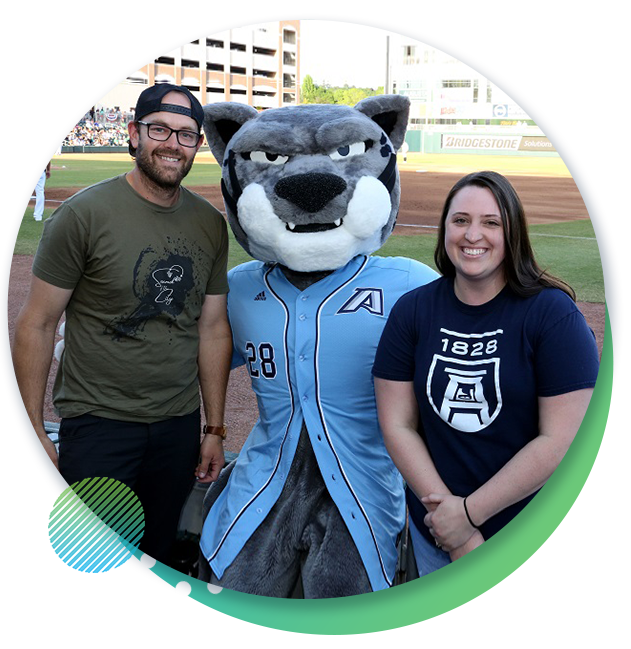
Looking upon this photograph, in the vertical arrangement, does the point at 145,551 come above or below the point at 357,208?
below

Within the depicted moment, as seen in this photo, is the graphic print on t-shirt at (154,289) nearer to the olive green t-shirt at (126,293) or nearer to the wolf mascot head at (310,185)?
the olive green t-shirt at (126,293)

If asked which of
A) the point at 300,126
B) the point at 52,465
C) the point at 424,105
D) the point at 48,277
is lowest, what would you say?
the point at 52,465

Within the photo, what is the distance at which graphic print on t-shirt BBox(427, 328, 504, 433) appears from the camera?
6.08 ft

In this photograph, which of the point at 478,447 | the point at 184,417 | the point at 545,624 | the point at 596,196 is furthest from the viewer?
the point at 184,417

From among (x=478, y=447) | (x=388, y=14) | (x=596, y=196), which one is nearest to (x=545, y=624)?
(x=478, y=447)

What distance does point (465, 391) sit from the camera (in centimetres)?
187

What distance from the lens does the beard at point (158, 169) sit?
2168 mm

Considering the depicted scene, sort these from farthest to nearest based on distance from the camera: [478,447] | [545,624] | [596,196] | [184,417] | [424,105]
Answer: [424,105], [184,417], [545,624], [596,196], [478,447]

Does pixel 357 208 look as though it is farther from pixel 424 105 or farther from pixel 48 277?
pixel 424 105

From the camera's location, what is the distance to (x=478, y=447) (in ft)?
6.23

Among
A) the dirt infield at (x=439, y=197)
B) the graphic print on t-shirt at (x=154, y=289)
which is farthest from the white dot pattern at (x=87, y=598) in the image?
the dirt infield at (x=439, y=197)

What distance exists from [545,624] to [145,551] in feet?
3.92

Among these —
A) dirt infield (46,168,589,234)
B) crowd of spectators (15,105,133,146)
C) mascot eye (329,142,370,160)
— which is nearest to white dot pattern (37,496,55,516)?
mascot eye (329,142,370,160)

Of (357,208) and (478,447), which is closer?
(478,447)
